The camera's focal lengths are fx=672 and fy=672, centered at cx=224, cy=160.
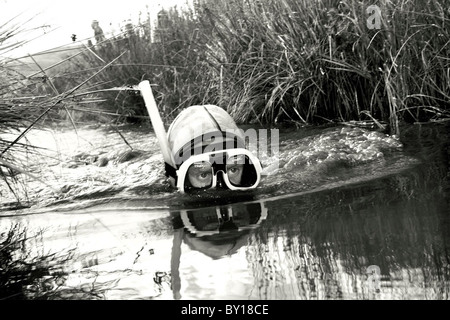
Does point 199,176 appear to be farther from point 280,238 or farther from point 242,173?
point 280,238

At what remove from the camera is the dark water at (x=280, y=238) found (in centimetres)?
281

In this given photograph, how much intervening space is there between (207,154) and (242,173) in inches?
16.6

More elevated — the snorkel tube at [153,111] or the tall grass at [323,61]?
the tall grass at [323,61]

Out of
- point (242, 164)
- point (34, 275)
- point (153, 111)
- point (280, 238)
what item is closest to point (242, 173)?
point (242, 164)

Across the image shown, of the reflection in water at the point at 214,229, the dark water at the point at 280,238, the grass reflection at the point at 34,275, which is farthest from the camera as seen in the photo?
the reflection in water at the point at 214,229

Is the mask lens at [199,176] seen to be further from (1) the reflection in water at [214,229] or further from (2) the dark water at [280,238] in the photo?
(1) the reflection in water at [214,229]

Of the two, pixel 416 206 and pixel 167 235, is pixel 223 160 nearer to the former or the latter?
pixel 167 235

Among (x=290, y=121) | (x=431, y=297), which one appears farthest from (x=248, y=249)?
(x=290, y=121)

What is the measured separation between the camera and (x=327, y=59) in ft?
21.7

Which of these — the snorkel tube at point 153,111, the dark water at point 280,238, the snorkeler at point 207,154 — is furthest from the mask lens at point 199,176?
the snorkel tube at point 153,111

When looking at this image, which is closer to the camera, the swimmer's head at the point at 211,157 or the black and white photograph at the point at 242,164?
the black and white photograph at the point at 242,164

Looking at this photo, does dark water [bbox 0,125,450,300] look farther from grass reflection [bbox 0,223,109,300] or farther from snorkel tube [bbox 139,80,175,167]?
snorkel tube [bbox 139,80,175,167]

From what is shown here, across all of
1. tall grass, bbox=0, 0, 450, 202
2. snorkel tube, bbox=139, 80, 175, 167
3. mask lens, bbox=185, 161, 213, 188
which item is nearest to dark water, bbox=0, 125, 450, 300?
mask lens, bbox=185, 161, 213, 188

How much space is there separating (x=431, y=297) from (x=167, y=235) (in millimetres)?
1672
